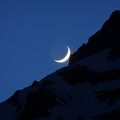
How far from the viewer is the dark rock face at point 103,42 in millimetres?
119750

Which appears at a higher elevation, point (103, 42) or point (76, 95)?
point (103, 42)

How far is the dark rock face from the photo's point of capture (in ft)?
393

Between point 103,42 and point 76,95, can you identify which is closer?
point 76,95

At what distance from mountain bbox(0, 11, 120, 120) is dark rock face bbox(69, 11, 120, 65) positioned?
238cm

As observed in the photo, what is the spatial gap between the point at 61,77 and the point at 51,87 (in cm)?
842

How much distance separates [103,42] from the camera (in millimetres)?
123625

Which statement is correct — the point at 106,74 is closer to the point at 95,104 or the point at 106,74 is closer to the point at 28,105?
the point at 95,104

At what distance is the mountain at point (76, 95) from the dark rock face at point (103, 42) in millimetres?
2378

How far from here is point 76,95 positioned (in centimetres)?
9362

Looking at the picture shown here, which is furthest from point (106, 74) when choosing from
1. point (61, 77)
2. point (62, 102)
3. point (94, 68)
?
point (62, 102)

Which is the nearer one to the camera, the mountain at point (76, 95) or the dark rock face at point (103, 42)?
the mountain at point (76, 95)

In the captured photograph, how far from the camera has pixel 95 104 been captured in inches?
3588

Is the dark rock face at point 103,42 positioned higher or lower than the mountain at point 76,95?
higher

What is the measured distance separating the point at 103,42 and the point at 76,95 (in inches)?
1376
